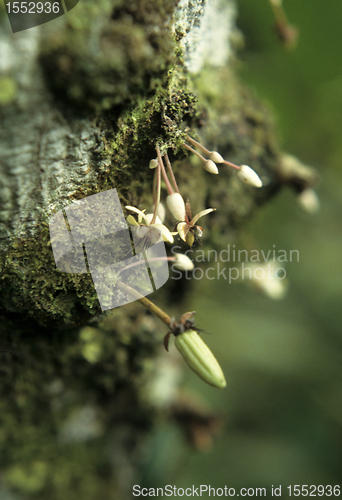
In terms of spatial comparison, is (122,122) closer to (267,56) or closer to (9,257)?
(9,257)

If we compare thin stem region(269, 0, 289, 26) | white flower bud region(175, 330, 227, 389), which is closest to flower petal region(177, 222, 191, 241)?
white flower bud region(175, 330, 227, 389)

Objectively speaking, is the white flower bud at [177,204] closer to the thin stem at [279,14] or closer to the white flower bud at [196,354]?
the white flower bud at [196,354]

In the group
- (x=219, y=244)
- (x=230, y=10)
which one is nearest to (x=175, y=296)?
(x=219, y=244)

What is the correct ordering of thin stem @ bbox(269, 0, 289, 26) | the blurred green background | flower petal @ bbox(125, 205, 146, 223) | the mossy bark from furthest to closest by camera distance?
the blurred green background → thin stem @ bbox(269, 0, 289, 26) → flower petal @ bbox(125, 205, 146, 223) → the mossy bark

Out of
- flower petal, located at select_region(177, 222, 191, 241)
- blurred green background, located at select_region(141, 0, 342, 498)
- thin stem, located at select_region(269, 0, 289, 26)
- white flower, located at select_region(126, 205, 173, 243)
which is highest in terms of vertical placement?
thin stem, located at select_region(269, 0, 289, 26)

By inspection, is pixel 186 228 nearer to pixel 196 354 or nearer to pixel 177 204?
pixel 177 204

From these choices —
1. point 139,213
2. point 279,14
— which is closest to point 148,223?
point 139,213

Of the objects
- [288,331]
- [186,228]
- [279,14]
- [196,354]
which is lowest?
[288,331]

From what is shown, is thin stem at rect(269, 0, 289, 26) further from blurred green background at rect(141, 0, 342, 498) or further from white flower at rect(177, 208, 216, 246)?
white flower at rect(177, 208, 216, 246)
